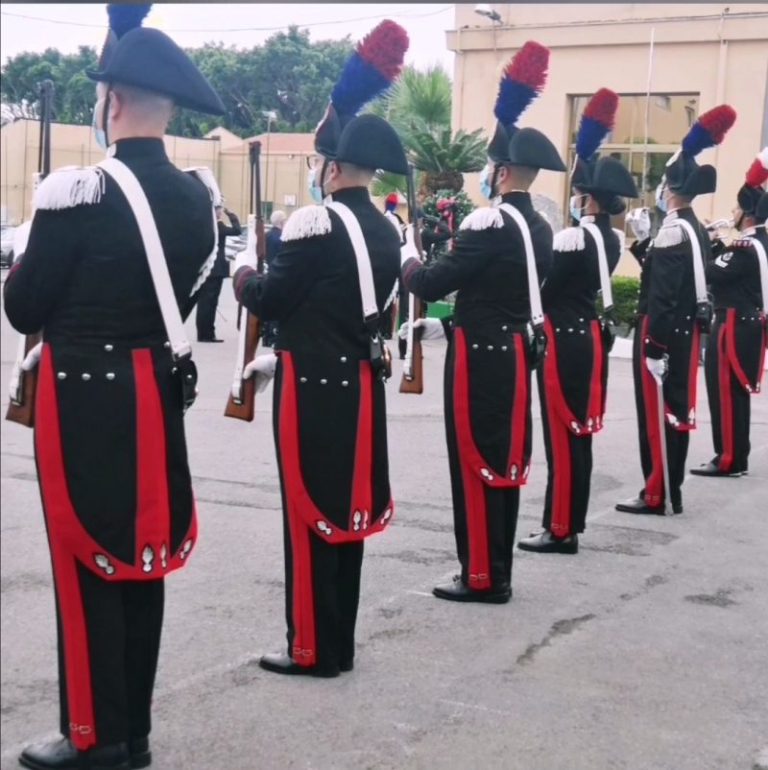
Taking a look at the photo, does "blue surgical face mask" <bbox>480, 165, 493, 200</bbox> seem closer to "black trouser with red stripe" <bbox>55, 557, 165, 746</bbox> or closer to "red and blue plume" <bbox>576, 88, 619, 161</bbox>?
"red and blue plume" <bbox>576, 88, 619, 161</bbox>

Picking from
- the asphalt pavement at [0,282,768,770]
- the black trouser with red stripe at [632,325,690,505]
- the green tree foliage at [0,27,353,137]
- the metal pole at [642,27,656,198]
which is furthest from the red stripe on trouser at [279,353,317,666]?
the black trouser with red stripe at [632,325,690,505]

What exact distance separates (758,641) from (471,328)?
1.38m

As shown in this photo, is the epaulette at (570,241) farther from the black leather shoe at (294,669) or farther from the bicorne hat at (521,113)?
the black leather shoe at (294,669)

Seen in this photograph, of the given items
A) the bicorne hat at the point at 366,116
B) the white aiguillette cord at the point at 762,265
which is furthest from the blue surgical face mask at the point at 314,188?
the white aiguillette cord at the point at 762,265

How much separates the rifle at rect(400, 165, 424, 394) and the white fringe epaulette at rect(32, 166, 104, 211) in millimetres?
1704

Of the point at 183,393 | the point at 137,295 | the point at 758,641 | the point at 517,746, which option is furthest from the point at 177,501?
the point at 758,641

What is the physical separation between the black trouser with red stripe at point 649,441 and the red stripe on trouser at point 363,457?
8.77 ft

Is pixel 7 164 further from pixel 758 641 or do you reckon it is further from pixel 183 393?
pixel 758 641

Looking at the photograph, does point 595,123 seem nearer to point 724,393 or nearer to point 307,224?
point 307,224

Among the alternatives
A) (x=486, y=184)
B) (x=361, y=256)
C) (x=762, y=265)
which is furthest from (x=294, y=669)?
(x=762, y=265)

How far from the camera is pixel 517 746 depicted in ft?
A: 10.8

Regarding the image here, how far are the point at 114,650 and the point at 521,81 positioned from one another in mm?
2485

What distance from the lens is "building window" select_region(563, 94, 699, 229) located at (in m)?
5.15

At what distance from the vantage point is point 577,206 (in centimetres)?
551
